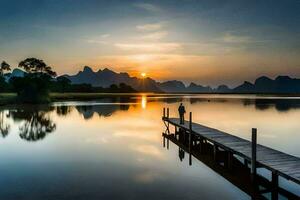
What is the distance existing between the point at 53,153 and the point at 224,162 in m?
13.3

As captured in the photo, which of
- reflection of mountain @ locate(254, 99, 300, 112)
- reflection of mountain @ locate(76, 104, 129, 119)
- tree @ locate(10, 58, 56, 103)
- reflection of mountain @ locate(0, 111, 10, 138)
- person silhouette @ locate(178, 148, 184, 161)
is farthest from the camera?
tree @ locate(10, 58, 56, 103)

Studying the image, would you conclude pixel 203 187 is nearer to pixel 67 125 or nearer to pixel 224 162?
pixel 224 162

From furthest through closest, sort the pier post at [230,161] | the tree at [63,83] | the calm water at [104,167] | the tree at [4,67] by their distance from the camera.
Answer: the tree at [63,83]
the tree at [4,67]
the pier post at [230,161]
the calm water at [104,167]

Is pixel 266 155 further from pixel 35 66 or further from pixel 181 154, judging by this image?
pixel 35 66

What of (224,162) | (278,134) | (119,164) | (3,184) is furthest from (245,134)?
(3,184)

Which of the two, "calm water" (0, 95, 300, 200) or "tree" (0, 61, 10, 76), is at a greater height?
"tree" (0, 61, 10, 76)

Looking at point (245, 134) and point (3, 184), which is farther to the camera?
point (245, 134)

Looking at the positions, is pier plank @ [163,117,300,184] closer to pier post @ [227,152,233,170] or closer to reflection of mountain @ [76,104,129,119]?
pier post @ [227,152,233,170]

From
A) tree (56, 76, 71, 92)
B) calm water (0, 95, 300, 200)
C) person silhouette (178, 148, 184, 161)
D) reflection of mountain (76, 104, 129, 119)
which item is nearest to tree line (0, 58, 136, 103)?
reflection of mountain (76, 104, 129, 119)

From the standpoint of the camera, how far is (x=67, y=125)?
43.6m

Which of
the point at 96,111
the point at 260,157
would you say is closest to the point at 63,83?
the point at 96,111

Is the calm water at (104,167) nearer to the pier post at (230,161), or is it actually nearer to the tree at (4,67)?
the pier post at (230,161)

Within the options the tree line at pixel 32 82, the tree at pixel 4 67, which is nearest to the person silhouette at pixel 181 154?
the tree line at pixel 32 82

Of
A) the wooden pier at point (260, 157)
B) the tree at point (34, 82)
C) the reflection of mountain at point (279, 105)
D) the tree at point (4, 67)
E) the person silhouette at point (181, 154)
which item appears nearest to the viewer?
the wooden pier at point (260, 157)
